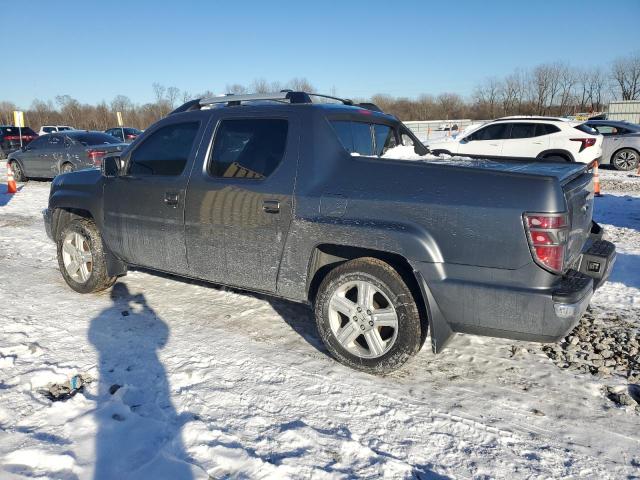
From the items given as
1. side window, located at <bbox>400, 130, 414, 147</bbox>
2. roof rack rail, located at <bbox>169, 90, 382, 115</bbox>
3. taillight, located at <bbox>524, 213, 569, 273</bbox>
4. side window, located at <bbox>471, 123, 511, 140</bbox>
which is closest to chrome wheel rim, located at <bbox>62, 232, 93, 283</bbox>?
roof rack rail, located at <bbox>169, 90, 382, 115</bbox>

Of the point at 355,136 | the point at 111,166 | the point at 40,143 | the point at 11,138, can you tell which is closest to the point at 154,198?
the point at 111,166

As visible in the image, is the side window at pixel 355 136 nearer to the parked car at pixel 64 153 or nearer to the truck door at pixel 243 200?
the truck door at pixel 243 200

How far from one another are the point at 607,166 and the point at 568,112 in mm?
54709

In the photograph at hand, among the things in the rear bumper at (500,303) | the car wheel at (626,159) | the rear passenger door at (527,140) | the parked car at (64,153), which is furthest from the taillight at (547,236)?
the car wheel at (626,159)

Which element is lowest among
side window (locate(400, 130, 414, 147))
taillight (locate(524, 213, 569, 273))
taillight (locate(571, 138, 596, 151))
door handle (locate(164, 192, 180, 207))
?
taillight (locate(524, 213, 569, 273))

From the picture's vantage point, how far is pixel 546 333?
2844 mm

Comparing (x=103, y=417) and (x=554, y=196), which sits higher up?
(x=554, y=196)

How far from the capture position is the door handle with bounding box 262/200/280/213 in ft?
11.6

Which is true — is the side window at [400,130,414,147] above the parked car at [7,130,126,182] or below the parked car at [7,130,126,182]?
below

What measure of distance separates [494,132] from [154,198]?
1136cm

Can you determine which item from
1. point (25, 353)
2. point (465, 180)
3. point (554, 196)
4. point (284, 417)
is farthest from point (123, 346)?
point (554, 196)

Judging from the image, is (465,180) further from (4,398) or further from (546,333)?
(4,398)

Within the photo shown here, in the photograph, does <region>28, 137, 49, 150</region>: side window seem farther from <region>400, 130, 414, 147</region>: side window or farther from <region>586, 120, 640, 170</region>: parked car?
<region>586, 120, 640, 170</region>: parked car

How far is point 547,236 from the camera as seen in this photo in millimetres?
2729
